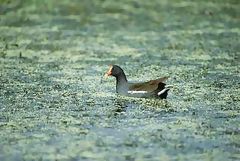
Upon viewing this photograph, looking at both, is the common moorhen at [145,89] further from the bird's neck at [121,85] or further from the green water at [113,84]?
the green water at [113,84]

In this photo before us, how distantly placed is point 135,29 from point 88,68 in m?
5.70

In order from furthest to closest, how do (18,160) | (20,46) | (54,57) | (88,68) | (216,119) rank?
1. (20,46)
2. (54,57)
3. (88,68)
4. (216,119)
5. (18,160)

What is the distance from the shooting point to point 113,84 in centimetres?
1285

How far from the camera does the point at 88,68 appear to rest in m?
13.9

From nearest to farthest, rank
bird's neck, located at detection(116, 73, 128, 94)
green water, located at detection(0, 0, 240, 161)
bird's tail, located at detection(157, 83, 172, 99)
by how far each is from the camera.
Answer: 1. green water, located at detection(0, 0, 240, 161)
2. bird's tail, located at detection(157, 83, 172, 99)
3. bird's neck, located at detection(116, 73, 128, 94)

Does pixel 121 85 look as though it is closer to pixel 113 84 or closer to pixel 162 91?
pixel 162 91

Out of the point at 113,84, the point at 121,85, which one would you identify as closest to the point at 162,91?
the point at 121,85

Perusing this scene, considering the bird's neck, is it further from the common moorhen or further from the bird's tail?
the bird's tail

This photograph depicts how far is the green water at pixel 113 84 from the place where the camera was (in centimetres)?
874

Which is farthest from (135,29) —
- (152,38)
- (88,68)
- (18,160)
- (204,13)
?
(18,160)

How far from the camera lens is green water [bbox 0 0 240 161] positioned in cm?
874

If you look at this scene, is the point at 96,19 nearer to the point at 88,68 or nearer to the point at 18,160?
the point at 88,68

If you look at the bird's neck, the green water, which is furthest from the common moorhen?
the green water

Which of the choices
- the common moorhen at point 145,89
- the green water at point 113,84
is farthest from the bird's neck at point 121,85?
the green water at point 113,84
